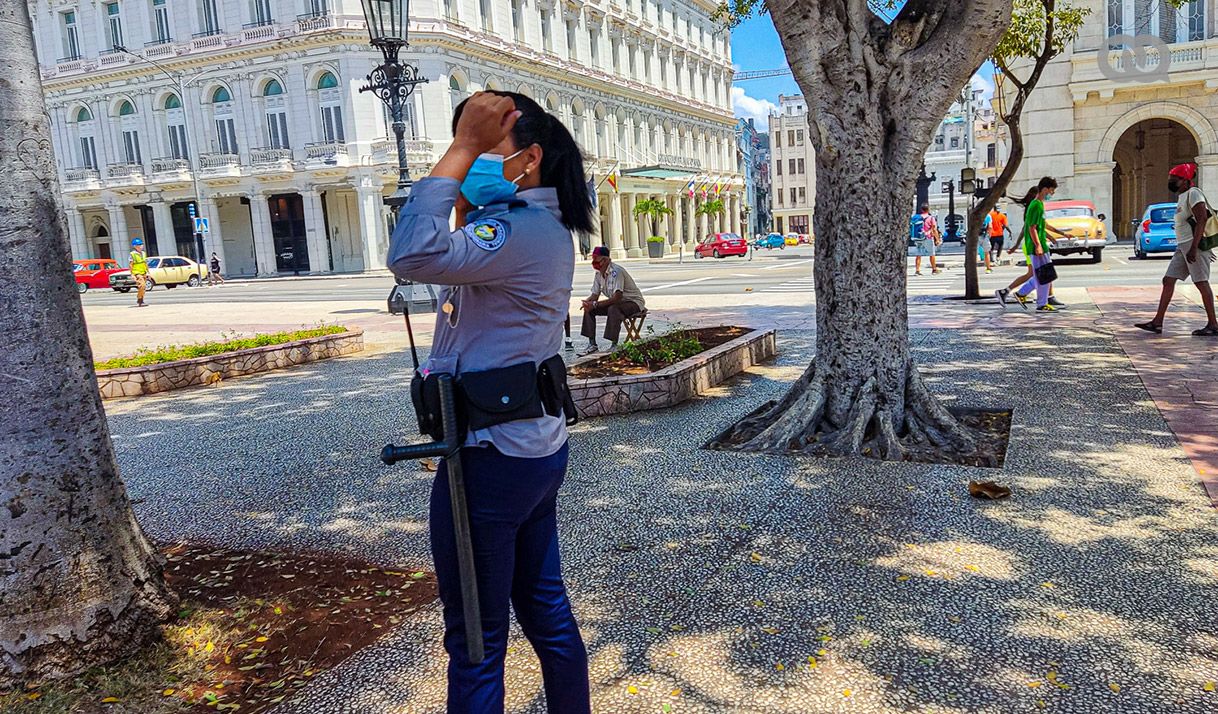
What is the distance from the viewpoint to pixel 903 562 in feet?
12.2

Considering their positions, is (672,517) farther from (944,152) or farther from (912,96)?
(944,152)

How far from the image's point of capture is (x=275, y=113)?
4212 cm

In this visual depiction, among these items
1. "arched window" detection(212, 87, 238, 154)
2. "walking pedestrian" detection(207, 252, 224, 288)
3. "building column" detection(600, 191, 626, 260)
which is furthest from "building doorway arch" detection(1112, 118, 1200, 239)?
"arched window" detection(212, 87, 238, 154)

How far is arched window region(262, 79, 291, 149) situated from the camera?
137ft

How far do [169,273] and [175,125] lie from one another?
12506 millimetres

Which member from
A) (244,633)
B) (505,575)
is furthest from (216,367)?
(505,575)

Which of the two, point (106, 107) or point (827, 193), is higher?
point (106, 107)

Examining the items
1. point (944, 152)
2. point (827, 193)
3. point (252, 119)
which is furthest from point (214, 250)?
point (944, 152)

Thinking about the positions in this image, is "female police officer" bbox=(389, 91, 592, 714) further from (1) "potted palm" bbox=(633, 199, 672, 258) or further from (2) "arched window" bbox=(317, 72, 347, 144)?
(1) "potted palm" bbox=(633, 199, 672, 258)

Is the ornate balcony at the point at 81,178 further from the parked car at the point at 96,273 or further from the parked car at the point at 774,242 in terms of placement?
the parked car at the point at 774,242

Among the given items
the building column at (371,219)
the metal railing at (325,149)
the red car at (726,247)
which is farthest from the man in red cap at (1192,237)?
the metal railing at (325,149)

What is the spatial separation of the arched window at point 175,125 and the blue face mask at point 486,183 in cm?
4783

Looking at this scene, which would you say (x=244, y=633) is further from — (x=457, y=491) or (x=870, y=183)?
(x=870, y=183)

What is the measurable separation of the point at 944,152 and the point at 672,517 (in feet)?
303
